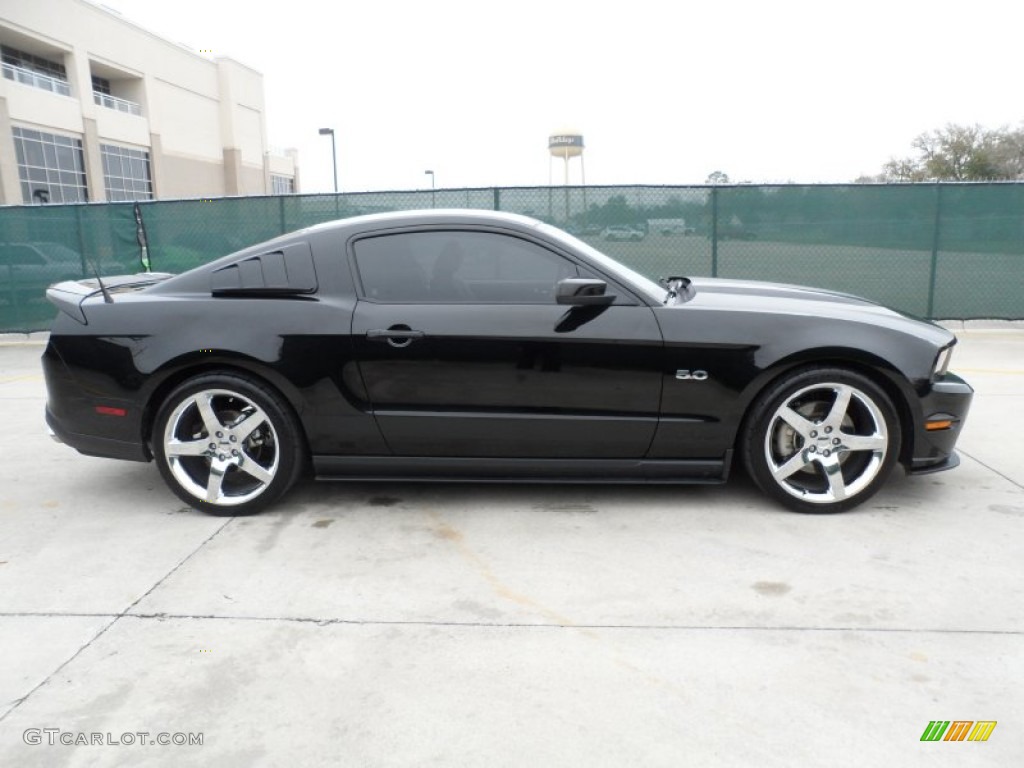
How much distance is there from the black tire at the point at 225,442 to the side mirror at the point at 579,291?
4.90 ft

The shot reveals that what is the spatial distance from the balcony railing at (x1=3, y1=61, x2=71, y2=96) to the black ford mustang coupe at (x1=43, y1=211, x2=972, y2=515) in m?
40.0

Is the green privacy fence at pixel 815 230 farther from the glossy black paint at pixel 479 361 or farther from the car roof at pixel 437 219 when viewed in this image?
the glossy black paint at pixel 479 361

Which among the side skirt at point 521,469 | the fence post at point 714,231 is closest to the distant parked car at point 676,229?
the fence post at point 714,231

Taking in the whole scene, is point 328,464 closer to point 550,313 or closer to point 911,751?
point 550,313

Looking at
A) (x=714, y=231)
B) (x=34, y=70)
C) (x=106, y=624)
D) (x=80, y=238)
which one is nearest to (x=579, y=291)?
(x=106, y=624)

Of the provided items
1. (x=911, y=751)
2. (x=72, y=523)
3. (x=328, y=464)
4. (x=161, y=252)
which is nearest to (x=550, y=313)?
(x=328, y=464)

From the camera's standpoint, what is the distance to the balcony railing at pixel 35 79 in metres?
36.4

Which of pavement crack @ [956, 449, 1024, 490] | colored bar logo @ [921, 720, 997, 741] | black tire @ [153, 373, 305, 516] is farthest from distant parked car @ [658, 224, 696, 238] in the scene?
colored bar logo @ [921, 720, 997, 741]

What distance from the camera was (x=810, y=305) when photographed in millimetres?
4141

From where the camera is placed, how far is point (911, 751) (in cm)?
226

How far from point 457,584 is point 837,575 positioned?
1576 mm

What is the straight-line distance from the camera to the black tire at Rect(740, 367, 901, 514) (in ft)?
12.8

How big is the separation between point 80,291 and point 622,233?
22.4 feet

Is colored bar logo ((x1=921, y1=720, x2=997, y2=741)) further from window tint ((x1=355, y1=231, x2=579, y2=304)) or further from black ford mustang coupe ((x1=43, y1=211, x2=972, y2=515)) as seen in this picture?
window tint ((x1=355, y1=231, x2=579, y2=304))
